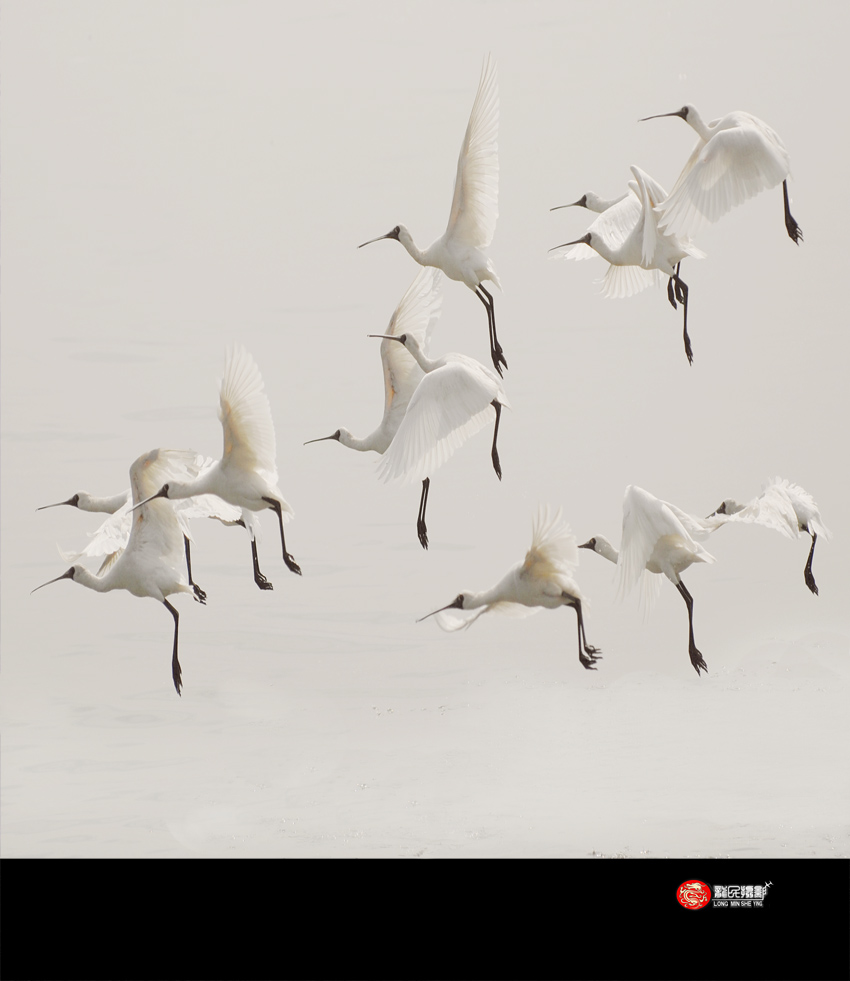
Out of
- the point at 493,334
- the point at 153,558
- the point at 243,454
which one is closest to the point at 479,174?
the point at 493,334

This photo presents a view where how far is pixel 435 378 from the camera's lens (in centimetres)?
487

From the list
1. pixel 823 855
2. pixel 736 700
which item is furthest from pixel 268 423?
pixel 736 700

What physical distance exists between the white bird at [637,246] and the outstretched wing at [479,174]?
1.65ft

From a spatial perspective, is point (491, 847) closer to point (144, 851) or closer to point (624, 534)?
point (144, 851)

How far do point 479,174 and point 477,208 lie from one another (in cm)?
16

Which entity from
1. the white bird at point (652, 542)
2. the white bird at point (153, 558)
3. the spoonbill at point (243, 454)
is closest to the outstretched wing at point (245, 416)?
the spoonbill at point (243, 454)

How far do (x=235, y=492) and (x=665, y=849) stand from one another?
192 inches

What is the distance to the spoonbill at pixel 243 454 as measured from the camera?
487 cm
